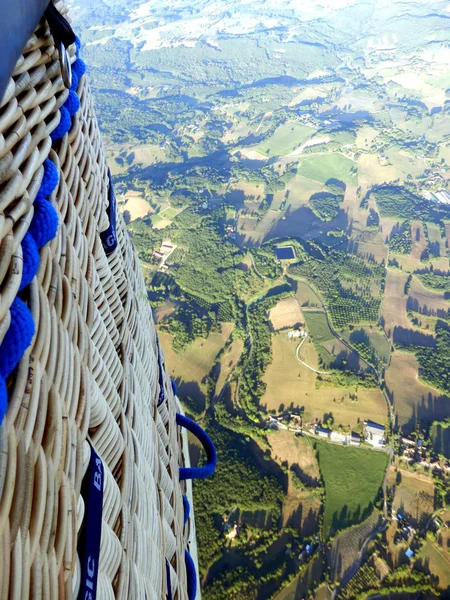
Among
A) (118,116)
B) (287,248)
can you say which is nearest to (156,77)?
(118,116)

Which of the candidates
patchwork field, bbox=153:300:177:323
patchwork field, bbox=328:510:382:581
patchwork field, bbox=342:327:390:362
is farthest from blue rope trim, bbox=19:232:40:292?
patchwork field, bbox=153:300:177:323

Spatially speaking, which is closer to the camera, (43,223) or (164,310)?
(43,223)

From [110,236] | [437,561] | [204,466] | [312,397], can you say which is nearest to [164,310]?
[312,397]

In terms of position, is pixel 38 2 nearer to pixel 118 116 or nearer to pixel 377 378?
pixel 377 378

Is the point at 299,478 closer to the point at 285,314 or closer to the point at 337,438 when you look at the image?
the point at 337,438

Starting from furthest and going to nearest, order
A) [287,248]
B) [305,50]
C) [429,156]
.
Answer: [305,50] → [429,156] → [287,248]

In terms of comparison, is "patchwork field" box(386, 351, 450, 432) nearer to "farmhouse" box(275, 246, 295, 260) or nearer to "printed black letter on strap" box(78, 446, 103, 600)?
"farmhouse" box(275, 246, 295, 260)
